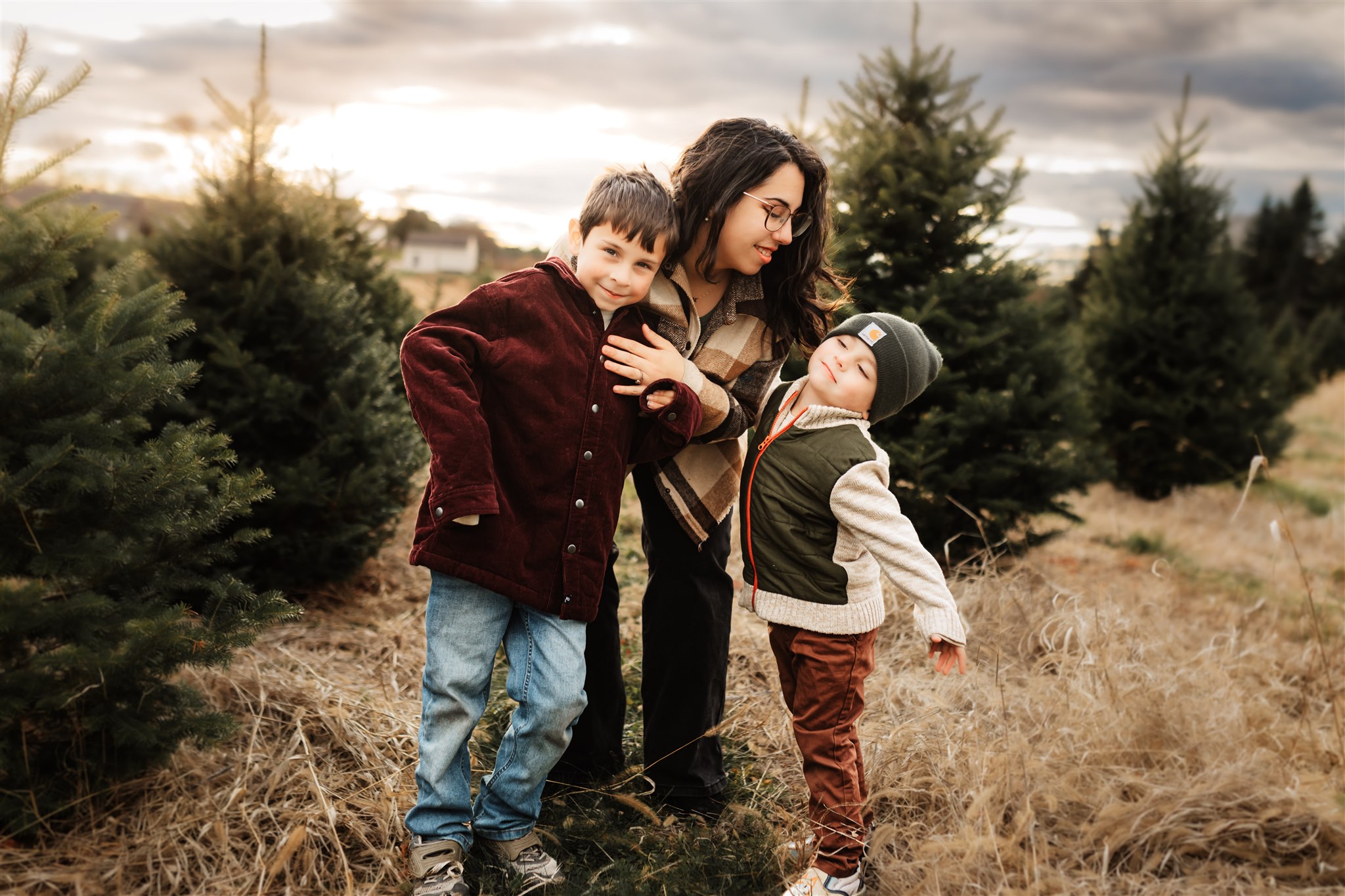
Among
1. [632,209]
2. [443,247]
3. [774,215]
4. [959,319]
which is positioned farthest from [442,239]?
[632,209]

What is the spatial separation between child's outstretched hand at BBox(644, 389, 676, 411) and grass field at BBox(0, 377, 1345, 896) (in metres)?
1.04

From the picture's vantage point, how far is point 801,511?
8.17 ft

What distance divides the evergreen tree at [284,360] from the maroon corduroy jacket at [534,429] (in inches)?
72.9

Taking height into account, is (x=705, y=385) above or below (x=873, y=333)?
below

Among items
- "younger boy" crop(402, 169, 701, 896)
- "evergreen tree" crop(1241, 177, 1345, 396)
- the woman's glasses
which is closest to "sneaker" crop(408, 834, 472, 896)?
"younger boy" crop(402, 169, 701, 896)

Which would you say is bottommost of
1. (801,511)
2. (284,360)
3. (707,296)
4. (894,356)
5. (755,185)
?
(801,511)

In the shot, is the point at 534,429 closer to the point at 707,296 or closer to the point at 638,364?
the point at 638,364

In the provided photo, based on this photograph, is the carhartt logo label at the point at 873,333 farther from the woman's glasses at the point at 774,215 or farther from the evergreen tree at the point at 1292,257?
the evergreen tree at the point at 1292,257

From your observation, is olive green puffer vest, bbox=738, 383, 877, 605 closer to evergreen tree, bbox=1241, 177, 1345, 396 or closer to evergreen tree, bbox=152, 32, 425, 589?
evergreen tree, bbox=152, 32, 425, 589

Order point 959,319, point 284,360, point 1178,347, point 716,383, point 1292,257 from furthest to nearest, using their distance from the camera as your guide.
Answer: point 1292,257 < point 1178,347 < point 959,319 < point 284,360 < point 716,383

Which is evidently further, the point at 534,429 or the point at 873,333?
the point at 873,333

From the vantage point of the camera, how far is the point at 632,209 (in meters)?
2.32

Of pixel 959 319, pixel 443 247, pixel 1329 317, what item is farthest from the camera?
pixel 443 247

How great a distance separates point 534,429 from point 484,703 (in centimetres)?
75
